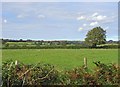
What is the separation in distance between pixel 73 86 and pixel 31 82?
82 cm

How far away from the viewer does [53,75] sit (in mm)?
6082

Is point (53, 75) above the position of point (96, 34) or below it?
below

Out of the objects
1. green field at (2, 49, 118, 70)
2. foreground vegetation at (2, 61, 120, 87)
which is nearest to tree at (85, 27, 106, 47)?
green field at (2, 49, 118, 70)

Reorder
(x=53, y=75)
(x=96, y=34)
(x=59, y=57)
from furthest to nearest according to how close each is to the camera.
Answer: (x=96, y=34) < (x=59, y=57) < (x=53, y=75)

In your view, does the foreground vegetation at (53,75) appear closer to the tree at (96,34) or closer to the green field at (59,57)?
the green field at (59,57)

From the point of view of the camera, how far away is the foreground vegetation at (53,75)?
5867mm

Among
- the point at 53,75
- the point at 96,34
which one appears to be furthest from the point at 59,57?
the point at 53,75

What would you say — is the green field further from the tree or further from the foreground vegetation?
the foreground vegetation

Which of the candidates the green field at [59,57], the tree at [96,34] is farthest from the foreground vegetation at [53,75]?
the tree at [96,34]

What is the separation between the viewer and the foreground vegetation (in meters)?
5.87

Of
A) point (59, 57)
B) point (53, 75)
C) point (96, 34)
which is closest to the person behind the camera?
point (53, 75)

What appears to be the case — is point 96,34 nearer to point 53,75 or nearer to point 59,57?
point 59,57

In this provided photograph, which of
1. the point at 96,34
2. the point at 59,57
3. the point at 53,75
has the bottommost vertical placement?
the point at 59,57

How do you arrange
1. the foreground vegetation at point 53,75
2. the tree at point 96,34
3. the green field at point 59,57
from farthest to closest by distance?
the tree at point 96,34 < the green field at point 59,57 < the foreground vegetation at point 53,75
